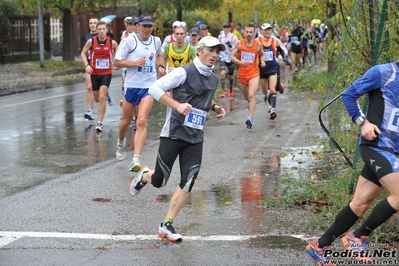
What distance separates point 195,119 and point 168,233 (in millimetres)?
1036

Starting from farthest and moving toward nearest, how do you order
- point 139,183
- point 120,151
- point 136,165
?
point 120,151, point 136,165, point 139,183

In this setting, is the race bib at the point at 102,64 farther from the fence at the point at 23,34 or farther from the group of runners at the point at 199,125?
the fence at the point at 23,34

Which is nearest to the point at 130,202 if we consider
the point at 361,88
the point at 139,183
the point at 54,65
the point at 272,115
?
the point at 139,183

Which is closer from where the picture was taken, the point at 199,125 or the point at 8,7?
the point at 199,125

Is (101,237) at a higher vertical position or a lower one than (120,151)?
higher

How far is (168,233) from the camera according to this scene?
6.70m

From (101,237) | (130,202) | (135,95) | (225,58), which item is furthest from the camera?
(225,58)

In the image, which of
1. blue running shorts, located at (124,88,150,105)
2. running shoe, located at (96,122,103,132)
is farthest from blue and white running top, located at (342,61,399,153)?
running shoe, located at (96,122,103,132)

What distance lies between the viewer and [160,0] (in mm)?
35094

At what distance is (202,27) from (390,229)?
39.0 feet

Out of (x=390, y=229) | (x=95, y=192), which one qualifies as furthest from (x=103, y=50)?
(x=390, y=229)

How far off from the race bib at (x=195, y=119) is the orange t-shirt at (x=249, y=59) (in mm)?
7614

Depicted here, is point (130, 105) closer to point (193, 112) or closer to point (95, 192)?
point (95, 192)

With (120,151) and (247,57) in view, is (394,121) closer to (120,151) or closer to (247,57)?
(120,151)
